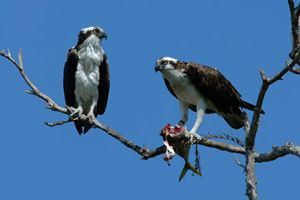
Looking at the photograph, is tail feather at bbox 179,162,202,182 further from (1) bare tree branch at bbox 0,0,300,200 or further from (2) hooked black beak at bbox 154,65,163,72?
(2) hooked black beak at bbox 154,65,163,72

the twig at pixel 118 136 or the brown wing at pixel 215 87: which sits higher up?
the brown wing at pixel 215 87

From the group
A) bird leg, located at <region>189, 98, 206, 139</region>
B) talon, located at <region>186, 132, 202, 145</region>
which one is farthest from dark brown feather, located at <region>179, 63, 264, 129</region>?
talon, located at <region>186, 132, 202, 145</region>

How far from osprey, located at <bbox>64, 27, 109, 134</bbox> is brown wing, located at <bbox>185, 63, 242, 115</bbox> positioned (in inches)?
87.3

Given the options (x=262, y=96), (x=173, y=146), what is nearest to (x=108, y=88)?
(x=173, y=146)

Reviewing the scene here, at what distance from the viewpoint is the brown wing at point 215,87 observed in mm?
9359

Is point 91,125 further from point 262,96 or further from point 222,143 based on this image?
point 262,96

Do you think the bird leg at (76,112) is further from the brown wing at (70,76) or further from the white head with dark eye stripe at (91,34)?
the white head with dark eye stripe at (91,34)

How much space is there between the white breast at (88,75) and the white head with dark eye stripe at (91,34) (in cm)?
11

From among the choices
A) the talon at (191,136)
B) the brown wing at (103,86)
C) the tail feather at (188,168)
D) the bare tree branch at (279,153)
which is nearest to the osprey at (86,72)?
the brown wing at (103,86)

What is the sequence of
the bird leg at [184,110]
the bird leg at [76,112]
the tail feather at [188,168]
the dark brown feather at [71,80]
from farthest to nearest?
the dark brown feather at [71,80]
the bird leg at [184,110]
the bird leg at [76,112]
the tail feather at [188,168]

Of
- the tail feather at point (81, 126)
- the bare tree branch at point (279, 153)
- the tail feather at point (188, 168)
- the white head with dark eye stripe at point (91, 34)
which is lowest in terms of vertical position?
the tail feather at point (188, 168)

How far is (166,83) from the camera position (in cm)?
993

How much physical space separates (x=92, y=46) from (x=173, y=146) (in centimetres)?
368

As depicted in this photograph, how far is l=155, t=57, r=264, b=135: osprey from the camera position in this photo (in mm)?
9367
